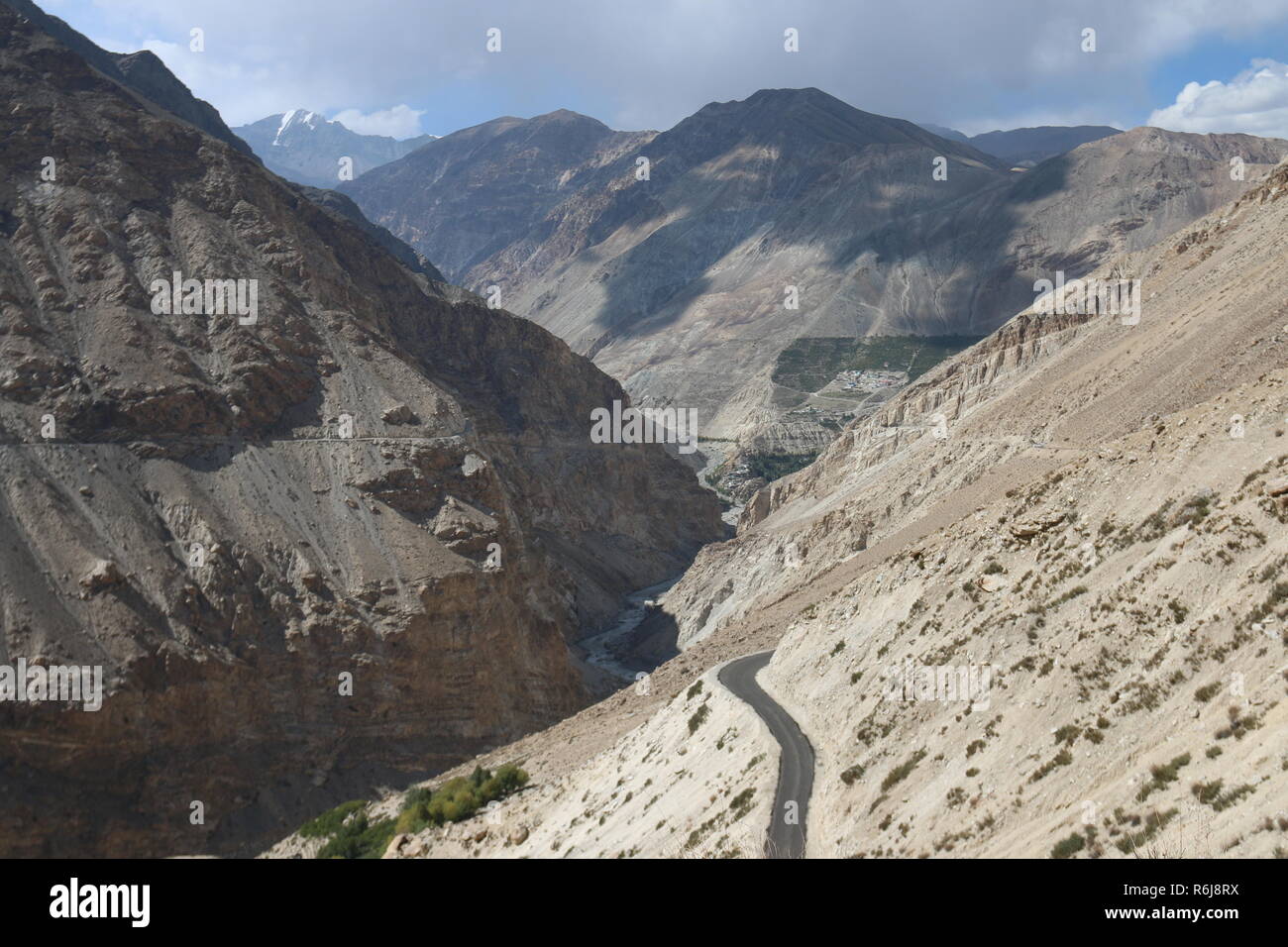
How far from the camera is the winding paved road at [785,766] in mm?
19141

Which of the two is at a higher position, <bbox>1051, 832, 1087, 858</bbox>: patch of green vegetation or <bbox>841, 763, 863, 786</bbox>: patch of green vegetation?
<bbox>1051, 832, 1087, 858</bbox>: patch of green vegetation

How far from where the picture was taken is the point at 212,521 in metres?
50.1

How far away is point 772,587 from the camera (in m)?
64.3

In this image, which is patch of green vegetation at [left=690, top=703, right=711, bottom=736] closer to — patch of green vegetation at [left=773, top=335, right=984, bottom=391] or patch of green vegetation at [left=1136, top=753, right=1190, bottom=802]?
patch of green vegetation at [left=1136, top=753, right=1190, bottom=802]

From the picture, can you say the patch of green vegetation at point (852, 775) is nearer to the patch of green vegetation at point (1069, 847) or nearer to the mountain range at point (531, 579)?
the mountain range at point (531, 579)

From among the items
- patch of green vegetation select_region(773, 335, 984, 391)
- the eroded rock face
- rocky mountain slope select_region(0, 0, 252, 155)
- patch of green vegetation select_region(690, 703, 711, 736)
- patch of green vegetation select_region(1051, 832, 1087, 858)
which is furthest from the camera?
patch of green vegetation select_region(773, 335, 984, 391)

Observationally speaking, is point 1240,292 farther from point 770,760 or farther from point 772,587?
point 770,760

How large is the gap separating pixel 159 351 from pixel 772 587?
3859cm

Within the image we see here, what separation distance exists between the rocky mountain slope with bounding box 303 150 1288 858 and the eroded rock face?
11.6 meters

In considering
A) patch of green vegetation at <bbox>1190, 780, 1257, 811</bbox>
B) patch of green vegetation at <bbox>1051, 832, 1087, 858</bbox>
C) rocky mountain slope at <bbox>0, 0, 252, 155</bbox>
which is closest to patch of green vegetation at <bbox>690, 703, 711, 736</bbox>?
patch of green vegetation at <bbox>1051, 832, 1087, 858</bbox>

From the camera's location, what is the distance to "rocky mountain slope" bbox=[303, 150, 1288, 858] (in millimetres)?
13922

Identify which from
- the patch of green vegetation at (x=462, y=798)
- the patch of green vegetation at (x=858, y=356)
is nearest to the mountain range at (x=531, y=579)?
the patch of green vegetation at (x=462, y=798)

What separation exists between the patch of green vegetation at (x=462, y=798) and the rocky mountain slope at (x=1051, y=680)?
1.17 m

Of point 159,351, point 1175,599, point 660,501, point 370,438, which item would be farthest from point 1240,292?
point 660,501
